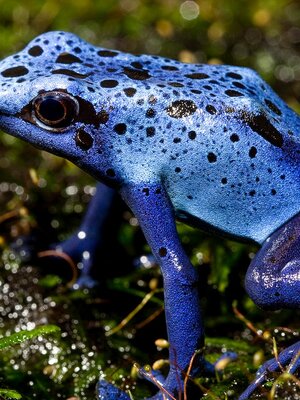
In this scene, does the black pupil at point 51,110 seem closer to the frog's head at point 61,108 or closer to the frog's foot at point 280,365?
the frog's head at point 61,108

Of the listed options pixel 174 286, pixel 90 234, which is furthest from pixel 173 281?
pixel 90 234

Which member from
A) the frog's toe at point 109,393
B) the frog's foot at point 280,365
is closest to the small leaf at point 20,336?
the frog's toe at point 109,393

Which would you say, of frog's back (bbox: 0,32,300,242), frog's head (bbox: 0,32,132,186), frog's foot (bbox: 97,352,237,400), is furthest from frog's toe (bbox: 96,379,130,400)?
frog's head (bbox: 0,32,132,186)

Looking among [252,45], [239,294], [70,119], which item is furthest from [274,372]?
[252,45]

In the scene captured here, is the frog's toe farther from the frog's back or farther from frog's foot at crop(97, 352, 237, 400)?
the frog's back

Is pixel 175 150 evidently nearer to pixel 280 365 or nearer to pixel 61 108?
pixel 61 108

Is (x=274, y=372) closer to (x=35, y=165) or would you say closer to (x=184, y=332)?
(x=184, y=332)
